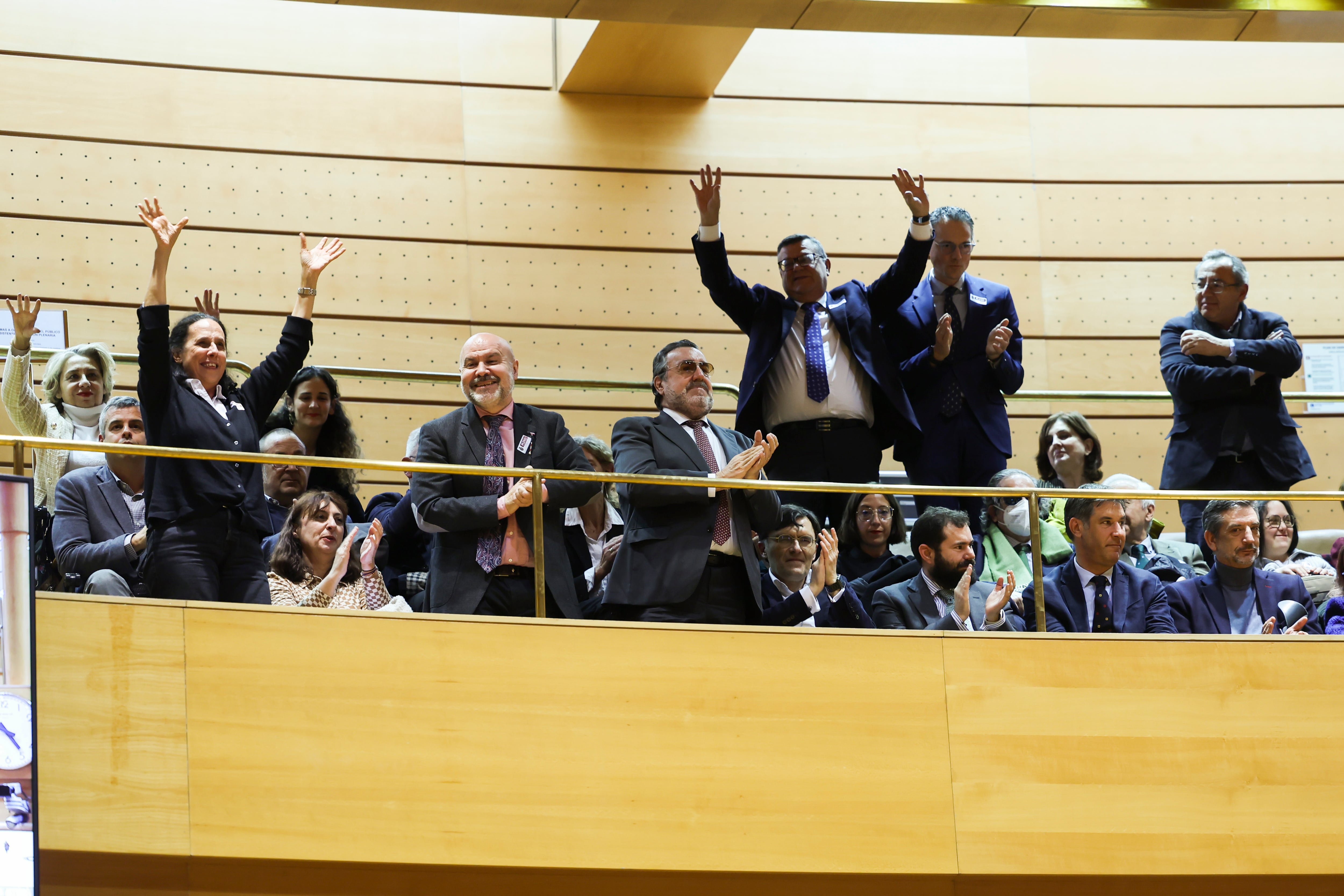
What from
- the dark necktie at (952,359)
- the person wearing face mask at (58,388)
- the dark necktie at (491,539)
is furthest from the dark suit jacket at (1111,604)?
the person wearing face mask at (58,388)

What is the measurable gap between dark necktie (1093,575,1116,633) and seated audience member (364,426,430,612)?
1768 millimetres

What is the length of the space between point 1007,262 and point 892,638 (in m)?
3.46

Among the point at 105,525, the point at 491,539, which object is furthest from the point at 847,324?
the point at 105,525

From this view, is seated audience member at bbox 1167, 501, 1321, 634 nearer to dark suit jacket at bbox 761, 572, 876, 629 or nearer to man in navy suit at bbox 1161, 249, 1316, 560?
man in navy suit at bbox 1161, 249, 1316, 560

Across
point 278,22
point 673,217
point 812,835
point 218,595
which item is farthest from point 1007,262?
point 218,595

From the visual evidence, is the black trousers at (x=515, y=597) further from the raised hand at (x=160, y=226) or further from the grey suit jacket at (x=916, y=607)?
the raised hand at (x=160, y=226)

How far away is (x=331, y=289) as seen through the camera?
628 centimetres

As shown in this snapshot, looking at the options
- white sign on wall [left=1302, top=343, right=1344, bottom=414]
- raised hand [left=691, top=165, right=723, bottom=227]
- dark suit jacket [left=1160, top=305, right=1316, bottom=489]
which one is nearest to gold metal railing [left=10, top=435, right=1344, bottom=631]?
dark suit jacket [left=1160, top=305, right=1316, bottom=489]

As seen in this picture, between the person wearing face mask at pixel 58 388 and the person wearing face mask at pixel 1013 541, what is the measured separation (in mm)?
2542

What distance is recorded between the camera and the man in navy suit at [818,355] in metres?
4.54

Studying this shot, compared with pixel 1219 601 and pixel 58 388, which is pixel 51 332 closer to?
pixel 58 388

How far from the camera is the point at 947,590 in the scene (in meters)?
4.01

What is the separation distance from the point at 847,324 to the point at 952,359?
0.38 meters

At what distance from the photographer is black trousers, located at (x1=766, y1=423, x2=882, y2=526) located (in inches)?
177
